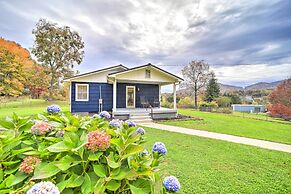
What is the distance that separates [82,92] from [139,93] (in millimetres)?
4328

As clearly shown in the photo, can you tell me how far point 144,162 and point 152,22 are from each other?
43.4ft

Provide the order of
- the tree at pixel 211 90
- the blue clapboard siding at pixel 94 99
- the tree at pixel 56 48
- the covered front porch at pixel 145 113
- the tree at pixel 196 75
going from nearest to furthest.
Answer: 1. the covered front porch at pixel 145 113
2. the blue clapboard siding at pixel 94 99
3. the tree at pixel 56 48
4. the tree at pixel 196 75
5. the tree at pixel 211 90

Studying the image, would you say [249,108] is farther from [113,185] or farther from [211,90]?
[113,185]

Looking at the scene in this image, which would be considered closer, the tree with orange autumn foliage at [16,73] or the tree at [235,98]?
the tree with orange autumn foliage at [16,73]

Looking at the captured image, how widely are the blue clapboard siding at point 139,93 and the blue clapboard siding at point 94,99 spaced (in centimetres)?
71

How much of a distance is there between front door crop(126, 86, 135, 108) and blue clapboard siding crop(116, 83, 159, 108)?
0.82 ft

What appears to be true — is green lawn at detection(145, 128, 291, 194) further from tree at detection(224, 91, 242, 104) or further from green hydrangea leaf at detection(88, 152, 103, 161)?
tree at detection(224, 91, 242, 104)

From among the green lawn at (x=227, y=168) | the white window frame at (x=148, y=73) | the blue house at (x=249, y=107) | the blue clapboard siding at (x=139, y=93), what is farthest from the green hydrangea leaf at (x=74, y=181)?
the blue house at (x=249, y=107)

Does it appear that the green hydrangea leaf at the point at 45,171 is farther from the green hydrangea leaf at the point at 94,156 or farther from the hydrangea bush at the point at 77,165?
the green hydrangea leaf at the point at 94,156

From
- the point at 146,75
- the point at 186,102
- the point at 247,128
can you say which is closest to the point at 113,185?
the point at 247,128

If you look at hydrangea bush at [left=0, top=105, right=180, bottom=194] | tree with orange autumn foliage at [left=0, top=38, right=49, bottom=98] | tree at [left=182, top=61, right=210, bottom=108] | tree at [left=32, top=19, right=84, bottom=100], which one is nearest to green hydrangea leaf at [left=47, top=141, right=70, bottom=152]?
hydrangea bush at [left=0, top=105, right=180, bottom=194]

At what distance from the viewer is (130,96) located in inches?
549

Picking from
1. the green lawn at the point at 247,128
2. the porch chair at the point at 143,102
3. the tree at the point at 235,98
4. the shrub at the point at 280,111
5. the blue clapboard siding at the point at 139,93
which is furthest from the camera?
the tree at the point at 235,98

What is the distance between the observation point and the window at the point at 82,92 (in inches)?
480
